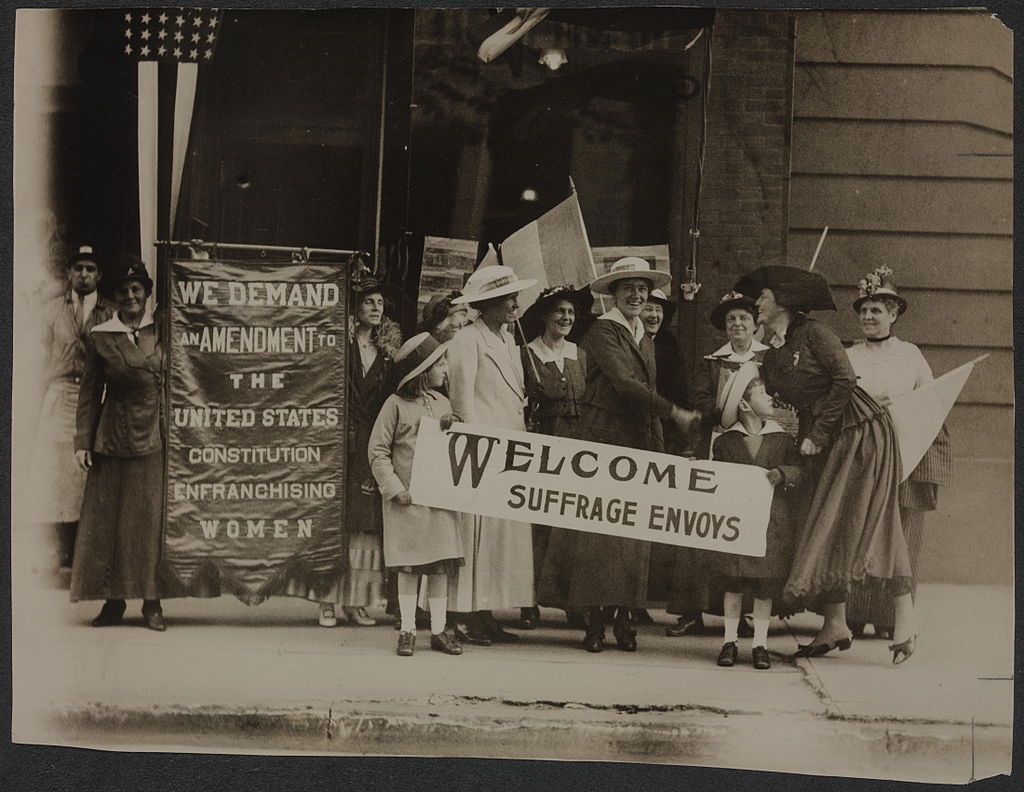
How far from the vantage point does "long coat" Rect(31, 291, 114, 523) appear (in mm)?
6020

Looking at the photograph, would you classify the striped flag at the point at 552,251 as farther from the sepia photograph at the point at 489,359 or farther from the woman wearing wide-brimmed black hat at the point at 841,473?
the woman wearing wide-brimmed black hat at the point at 841,473

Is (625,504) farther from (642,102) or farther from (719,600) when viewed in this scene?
(642,102)

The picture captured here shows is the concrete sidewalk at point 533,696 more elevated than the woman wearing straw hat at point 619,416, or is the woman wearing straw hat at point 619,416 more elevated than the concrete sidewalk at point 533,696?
the woman wearing straw hat at point 619,416

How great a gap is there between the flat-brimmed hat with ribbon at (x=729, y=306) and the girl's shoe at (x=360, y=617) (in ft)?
7.76

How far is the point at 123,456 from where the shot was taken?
6.00 meters

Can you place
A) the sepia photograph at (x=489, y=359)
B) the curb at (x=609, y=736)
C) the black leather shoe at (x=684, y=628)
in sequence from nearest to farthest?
the curb at (x=609, y=736), the sepia photograph at (x=489, y=359), the black leather shoe at (x=684, y=628)

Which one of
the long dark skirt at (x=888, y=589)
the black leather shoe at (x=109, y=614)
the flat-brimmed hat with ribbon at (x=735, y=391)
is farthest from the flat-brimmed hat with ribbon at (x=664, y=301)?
the black leather shoe at (x=109, y=614)

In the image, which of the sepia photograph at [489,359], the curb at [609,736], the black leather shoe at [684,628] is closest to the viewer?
the curb at [609,736]

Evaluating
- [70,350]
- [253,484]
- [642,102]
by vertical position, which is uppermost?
[642,102]

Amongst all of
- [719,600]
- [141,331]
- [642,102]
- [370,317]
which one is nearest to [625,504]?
[719,600]

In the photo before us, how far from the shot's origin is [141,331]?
19.7ft

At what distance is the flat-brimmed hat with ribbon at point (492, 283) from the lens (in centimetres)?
597

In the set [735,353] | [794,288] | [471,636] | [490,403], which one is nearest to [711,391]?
[735,353]

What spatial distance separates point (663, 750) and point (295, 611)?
2.04 m
